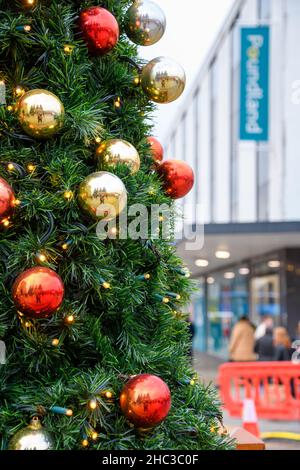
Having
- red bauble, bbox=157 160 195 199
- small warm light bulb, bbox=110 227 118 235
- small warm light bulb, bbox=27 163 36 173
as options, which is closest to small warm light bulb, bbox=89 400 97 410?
A: small warm light bulb, bbox=110 227 118 235

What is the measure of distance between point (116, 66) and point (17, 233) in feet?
2.57

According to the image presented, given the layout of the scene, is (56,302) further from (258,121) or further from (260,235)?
(258,121)

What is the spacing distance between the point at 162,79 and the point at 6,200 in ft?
2.82

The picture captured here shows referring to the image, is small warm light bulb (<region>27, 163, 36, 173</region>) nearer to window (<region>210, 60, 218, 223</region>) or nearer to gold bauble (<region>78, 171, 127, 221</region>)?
gold bauble (<region>78, 171, 127, 221</region>)

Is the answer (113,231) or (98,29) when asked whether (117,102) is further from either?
(113,231)

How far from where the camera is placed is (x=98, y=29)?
2316mm

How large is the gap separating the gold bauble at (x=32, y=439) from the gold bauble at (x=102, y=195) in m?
0.69

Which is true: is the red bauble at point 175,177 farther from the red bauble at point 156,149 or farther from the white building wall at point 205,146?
the white building wall at point 205,146

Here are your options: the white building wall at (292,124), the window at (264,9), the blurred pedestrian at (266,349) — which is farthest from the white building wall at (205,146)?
the blurred pedestrian at (266,349)

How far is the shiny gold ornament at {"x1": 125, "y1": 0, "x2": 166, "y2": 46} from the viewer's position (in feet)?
8.55

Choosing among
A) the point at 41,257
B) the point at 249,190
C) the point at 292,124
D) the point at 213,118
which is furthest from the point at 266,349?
the point at 213,118

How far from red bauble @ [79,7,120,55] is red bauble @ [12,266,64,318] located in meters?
0.88

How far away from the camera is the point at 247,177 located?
853 inches

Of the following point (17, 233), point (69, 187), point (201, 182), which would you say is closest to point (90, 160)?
point (69, 187)
